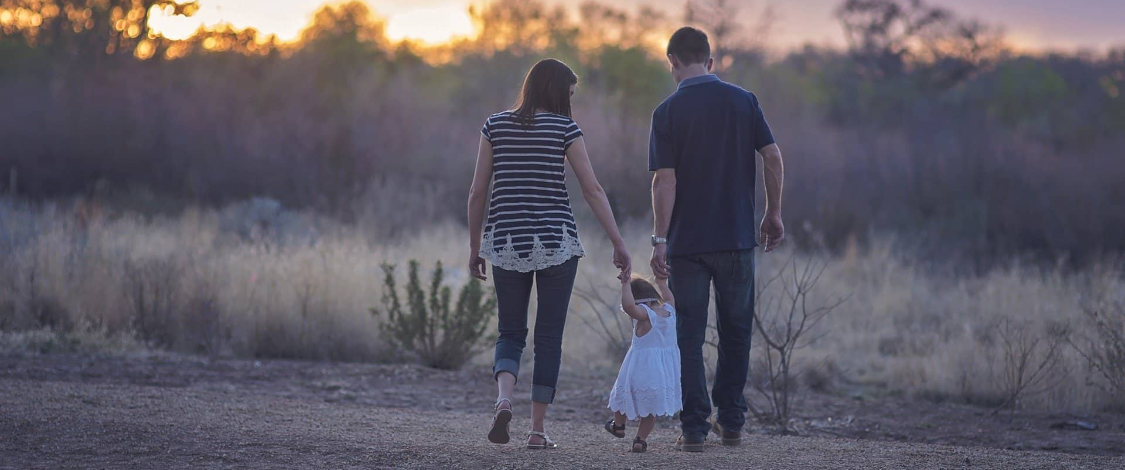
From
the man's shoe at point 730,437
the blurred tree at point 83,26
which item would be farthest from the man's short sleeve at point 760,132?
the blurred tree at point 83,26

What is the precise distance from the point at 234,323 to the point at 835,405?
490 cm

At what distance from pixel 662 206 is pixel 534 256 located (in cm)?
63

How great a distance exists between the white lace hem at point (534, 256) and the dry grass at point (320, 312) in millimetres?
3519

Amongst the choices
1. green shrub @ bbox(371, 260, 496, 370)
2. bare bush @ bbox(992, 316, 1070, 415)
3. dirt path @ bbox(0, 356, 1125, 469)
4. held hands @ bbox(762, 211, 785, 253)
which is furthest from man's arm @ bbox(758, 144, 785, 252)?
green shrub @ bbox(371, 260, 496, 370)

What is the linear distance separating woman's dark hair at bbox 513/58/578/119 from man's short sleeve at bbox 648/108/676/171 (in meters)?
0.45

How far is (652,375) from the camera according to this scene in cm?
478

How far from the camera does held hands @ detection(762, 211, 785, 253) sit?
5020 millimetres

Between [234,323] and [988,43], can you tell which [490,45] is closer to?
[988,43]

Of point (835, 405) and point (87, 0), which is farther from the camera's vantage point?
point (87, 0)

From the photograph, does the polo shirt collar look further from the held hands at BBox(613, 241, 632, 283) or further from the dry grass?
the dry grass

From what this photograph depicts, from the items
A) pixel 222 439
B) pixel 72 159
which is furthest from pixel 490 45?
pixel 222 439

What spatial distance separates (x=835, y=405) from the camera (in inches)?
307

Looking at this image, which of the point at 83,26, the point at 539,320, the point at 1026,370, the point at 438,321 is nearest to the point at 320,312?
the point at 438,321

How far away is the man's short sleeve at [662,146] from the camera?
4.91 metres
